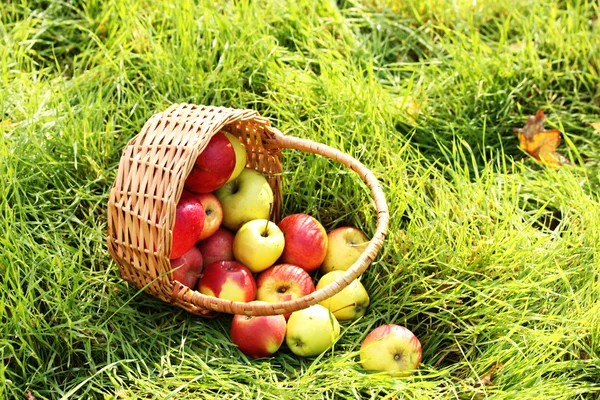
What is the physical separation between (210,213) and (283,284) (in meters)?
0.35

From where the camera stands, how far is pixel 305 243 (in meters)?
2.71

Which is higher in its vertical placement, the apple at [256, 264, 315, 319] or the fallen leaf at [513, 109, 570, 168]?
the fallen leaf at [513, 109, 570, 168]

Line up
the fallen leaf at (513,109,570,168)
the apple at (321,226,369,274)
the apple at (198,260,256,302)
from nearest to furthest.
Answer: the apple at (198,260,256,302) < the apple at (321,226,369,274) < the fallen leaf at (513,109,570,168)

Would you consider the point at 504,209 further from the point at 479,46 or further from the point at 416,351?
the point at 479,46

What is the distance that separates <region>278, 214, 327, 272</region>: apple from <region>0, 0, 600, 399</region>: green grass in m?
0.20

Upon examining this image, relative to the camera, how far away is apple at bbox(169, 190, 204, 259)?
2.43 metres

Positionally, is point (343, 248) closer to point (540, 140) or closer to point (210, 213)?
point (210, 213)

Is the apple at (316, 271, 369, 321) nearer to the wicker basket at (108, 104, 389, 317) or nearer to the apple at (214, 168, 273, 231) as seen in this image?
the wicker basket at (108, 104, 389, 317)

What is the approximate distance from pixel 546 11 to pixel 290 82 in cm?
141

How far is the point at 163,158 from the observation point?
233 centimetres

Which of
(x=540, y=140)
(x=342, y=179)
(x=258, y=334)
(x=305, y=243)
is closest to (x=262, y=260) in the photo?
(x=305, y=243)

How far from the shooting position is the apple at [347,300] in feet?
8.61

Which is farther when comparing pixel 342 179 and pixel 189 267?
pixel 342 179

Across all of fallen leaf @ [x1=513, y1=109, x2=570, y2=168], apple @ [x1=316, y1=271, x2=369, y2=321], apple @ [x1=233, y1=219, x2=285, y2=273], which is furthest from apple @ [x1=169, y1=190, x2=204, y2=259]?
fallen leaf @ [x1=513, y1=109, x2=570, y2=168]
